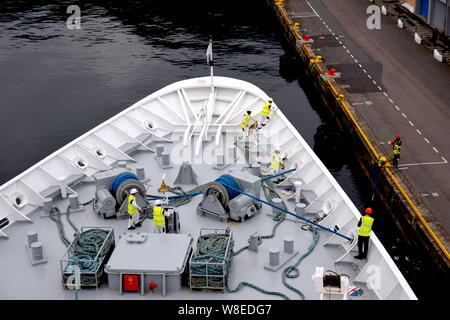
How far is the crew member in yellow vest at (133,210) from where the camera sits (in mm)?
19562

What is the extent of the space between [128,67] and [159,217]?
32.8 m

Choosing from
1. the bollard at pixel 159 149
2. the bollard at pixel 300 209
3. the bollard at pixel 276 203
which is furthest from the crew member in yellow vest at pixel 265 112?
the bollard at pixel 300 209

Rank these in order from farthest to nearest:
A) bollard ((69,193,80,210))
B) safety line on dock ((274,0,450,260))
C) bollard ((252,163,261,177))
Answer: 1. safety line on dock ((274,0,450,260))
2. bollard ((252,163,261,177))
3. bollard ((69,193,80,210))

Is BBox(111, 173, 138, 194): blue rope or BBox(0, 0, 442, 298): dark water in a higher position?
BBox(111, 173, 138, 194): blue rope

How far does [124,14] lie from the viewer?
61.3 m

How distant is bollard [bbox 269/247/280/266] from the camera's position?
17906 mm

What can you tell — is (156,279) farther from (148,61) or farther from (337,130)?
(148,61)

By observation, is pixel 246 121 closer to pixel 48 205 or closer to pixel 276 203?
pixel 276 203

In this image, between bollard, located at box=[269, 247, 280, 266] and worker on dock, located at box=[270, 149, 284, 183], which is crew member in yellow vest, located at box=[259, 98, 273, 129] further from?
bollard, located at box=[269, 247, 280, 266]

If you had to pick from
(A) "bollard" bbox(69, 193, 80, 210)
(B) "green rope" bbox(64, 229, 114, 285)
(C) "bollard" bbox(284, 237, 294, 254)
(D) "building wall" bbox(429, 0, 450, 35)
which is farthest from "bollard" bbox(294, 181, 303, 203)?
(D) "building wall" bbox(429, 0, 450, 35)

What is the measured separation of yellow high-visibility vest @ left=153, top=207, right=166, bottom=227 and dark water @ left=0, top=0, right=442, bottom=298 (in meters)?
12.2

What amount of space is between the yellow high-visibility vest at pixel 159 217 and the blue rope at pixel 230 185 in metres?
2.53

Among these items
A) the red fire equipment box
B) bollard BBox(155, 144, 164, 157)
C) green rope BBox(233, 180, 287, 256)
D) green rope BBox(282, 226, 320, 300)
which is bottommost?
green rope BBox(282, 226, 320, 300)
